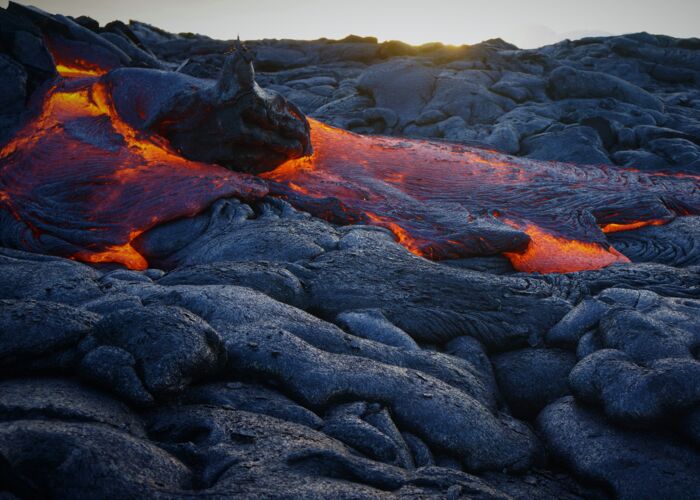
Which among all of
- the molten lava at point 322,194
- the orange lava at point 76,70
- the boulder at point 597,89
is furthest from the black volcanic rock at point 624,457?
the boulder at point 597,89

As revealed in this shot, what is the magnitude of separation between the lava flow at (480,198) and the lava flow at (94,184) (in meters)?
1.58

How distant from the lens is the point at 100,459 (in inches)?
86.8

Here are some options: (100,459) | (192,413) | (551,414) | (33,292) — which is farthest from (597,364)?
(33,292)

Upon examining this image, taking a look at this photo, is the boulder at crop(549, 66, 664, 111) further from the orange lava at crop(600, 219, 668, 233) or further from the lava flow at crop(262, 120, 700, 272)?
the orange lava at crop(600, 219, 668, 233)

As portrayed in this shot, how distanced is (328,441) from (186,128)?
756 cm

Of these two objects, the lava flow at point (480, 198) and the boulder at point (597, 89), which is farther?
the boulder at point (597, 89)

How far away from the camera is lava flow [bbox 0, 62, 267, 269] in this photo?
7461 millimetres

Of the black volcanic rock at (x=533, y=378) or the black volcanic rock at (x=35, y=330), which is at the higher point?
the black volcanic rock at (x=35, y=330)

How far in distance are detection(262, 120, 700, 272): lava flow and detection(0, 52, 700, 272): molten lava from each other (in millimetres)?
25

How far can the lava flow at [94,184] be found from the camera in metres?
7.46

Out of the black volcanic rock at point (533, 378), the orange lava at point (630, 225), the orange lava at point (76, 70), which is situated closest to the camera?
the black volcanic rock at point (533, 378)

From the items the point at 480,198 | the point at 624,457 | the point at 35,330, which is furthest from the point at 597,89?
the point at 35,330

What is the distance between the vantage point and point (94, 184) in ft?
26.5

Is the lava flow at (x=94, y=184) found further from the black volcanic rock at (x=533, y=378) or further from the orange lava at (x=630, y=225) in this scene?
the orange lava at (x=630, y=225)
